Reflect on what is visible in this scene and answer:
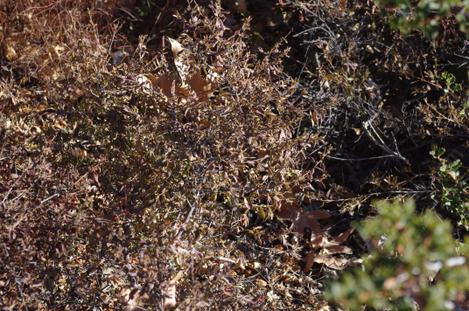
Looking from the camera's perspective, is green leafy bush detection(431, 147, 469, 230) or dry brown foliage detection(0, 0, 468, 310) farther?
green leafy bush detection(431, 147, 469, 230)

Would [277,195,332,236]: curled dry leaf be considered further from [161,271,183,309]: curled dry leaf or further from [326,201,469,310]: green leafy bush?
[326,201,469,310]: green leafy bush

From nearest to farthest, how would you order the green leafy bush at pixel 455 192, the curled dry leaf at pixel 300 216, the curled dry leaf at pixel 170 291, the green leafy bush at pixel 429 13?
the green leafy bush at pixel 429 13, the curled dry leaf at pixel 170 291, the green leafy bush at pixel 455 192, the curled dry leaf at pixel 300 216

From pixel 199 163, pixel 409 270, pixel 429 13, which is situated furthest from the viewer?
pixel 199 163

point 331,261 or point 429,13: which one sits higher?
point 429,13

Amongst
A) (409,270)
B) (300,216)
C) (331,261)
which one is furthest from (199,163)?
(409,270)

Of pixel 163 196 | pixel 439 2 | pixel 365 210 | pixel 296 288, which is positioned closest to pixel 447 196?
pixel 365 210

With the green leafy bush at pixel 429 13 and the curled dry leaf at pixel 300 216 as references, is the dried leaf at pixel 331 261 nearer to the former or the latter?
the curled dry leaf at pixel 300 216

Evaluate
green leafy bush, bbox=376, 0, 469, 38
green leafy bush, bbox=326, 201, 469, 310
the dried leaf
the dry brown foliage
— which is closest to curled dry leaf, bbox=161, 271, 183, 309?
the dry brown foliage

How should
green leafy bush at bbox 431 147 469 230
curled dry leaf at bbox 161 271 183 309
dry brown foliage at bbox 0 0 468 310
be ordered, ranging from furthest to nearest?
green leafy bush at bbox 431 147 469 230, dry brown foliage at bbox 0 0 468 310, curled dry leaf at bbox 161 271 183 309

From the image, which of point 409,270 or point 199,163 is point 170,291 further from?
point 409,270

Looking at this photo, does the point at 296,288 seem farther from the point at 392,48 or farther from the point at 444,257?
the point at 444,257

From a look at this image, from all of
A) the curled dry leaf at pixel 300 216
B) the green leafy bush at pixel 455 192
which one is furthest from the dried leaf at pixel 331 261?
the green leafy bush at pixel 455 192
